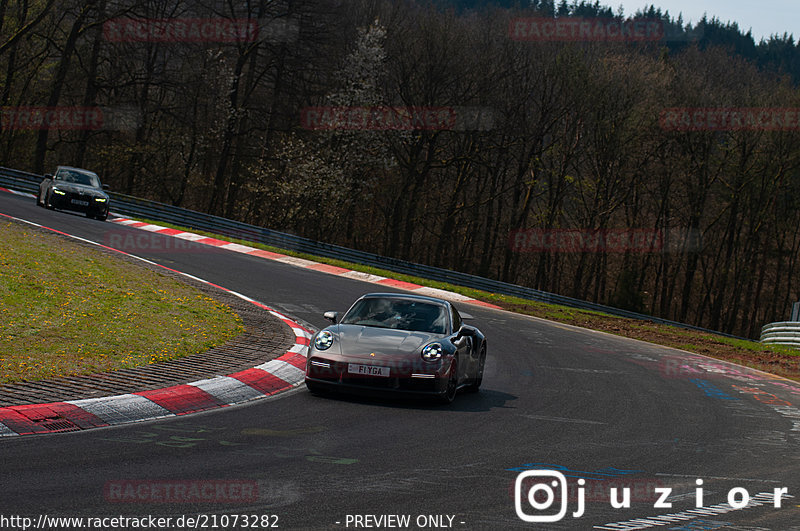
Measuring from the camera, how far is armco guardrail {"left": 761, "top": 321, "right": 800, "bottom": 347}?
1005 inches

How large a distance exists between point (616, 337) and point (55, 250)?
14.1m

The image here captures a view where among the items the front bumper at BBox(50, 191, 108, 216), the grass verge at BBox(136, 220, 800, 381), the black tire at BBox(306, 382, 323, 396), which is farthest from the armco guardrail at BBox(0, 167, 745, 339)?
the black tire at BBox(306, 382, 323, 396)

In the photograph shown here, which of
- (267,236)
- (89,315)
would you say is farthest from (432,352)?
(267,236)

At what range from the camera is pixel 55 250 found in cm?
1761

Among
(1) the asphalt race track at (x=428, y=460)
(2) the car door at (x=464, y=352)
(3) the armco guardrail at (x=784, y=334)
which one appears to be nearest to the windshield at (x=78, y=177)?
(1) the asphalt race track at (x=428, y=460)

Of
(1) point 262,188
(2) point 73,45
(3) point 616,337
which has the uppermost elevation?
(2) point 73,45

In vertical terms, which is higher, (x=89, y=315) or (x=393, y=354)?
(x=393, y=354)

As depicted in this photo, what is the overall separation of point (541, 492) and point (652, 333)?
2209cm

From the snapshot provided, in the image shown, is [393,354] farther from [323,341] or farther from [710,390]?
[710,390]

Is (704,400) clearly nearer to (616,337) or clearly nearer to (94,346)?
(94,346)

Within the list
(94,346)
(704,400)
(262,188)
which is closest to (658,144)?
(262,188)

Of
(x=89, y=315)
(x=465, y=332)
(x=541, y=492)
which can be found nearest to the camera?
(x=541, y=492)

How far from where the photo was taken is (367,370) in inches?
393

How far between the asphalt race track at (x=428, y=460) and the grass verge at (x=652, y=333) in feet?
29.9
